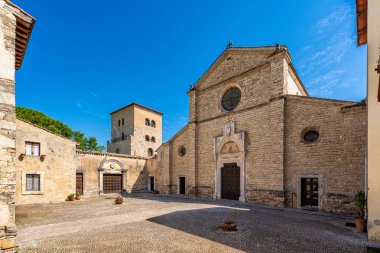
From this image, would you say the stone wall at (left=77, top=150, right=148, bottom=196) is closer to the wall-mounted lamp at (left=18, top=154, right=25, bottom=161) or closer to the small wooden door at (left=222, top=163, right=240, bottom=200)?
the wall-mounted lamp at (left=18, top=154, right=25, bottom=161)

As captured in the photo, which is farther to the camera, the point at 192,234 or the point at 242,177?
the point at 242,177

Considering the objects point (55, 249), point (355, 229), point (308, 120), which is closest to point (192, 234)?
point (55, 249)

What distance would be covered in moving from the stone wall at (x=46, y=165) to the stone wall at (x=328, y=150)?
51.7ft

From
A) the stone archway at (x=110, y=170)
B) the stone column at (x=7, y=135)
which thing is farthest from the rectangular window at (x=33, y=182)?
the stone column at (x=7, y=135)

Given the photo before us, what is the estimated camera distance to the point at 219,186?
15.6m

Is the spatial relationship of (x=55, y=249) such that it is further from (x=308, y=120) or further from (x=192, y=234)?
(x=308, y=120)

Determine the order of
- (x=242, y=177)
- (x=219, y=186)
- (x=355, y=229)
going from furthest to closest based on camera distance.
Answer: (x=219, y=186), (x=242, y=177), (x=355, y=229)

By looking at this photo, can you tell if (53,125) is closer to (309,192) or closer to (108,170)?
(108,170)

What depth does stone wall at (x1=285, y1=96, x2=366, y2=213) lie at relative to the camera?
986 centimetres

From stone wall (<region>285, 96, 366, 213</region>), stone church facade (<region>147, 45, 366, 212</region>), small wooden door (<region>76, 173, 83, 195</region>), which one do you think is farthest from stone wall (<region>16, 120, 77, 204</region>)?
stone wall (<region>285, 96, 366, 213</region>)

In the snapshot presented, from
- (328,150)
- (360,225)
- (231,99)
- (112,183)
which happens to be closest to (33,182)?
(112,183)

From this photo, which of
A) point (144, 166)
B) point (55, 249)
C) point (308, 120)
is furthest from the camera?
point (144, 166)

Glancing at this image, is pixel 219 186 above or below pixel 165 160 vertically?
below

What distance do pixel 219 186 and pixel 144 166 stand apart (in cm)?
1079
